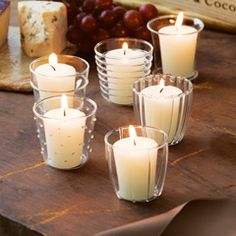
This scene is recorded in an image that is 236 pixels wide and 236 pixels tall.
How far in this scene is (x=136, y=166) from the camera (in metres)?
1.20

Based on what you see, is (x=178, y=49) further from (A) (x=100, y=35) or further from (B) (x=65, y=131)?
(B) (x=65, y=131)

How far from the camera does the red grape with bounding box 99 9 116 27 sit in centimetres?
172

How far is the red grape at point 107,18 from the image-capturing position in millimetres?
1717

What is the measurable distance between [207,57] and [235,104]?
0.86 feet

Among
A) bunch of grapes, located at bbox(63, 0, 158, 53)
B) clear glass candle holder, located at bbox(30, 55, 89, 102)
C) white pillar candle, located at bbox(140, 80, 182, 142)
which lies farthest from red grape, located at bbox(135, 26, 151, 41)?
white pillar candle, located at bbox(140, 80, 182, 142)

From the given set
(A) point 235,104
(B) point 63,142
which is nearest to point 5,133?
(B) point 63,142

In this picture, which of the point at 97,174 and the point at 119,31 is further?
the point at 119,31

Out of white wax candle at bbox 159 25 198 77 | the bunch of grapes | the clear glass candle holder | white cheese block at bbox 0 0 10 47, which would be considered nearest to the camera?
the clear glass candle holder

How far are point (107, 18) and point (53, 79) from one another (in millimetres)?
300

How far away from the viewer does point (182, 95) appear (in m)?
1.38

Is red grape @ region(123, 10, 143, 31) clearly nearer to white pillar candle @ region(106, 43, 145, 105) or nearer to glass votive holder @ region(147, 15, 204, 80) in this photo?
glass votive holder @ region(147, 15, 204, 80)

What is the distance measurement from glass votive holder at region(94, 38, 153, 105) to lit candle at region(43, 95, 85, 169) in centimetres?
23

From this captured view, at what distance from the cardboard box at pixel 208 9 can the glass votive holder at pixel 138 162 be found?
74cm

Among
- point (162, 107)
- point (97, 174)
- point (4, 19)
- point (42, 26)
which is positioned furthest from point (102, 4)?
point (97, 174)
